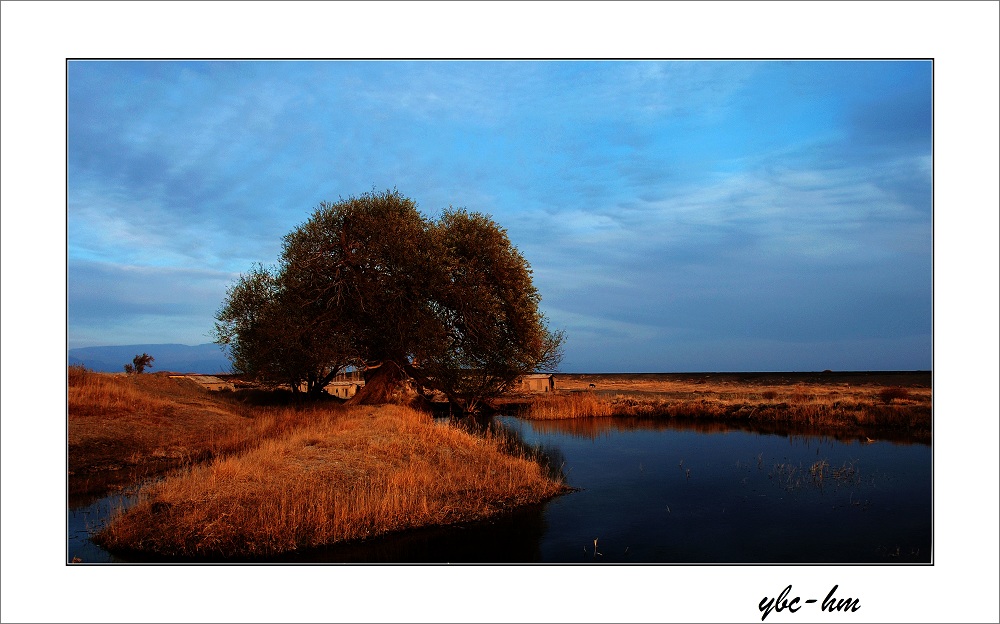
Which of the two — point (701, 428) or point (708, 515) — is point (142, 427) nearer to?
point (708, 515)


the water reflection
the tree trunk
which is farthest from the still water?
the tree trunk

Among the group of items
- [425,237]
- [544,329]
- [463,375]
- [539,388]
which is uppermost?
[425,237]

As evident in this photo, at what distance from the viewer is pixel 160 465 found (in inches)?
806

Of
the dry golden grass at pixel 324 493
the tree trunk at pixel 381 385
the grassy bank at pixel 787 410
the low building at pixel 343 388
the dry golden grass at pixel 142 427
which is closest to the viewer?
the dry golden grass at pixel 324 493

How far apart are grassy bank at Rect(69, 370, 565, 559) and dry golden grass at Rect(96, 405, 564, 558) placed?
31mm

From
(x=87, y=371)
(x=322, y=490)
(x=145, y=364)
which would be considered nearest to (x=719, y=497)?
(x=322, y=490)

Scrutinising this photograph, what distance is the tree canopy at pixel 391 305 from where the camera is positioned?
30.7 m

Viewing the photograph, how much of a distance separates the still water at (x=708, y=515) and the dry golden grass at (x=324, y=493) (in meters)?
0.64

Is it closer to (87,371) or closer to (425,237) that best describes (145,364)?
(87,371)

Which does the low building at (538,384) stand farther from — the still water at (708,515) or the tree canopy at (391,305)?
the still water at (708,515)

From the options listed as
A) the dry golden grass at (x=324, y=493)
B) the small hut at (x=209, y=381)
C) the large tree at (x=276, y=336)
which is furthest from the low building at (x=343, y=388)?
the dry golden grass at (x=324, y=493)

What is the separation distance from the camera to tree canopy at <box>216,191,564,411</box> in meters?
30.7

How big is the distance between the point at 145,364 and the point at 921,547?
210 feet

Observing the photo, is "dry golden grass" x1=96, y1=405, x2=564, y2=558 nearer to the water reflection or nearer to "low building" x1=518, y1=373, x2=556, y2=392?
the water reflection
